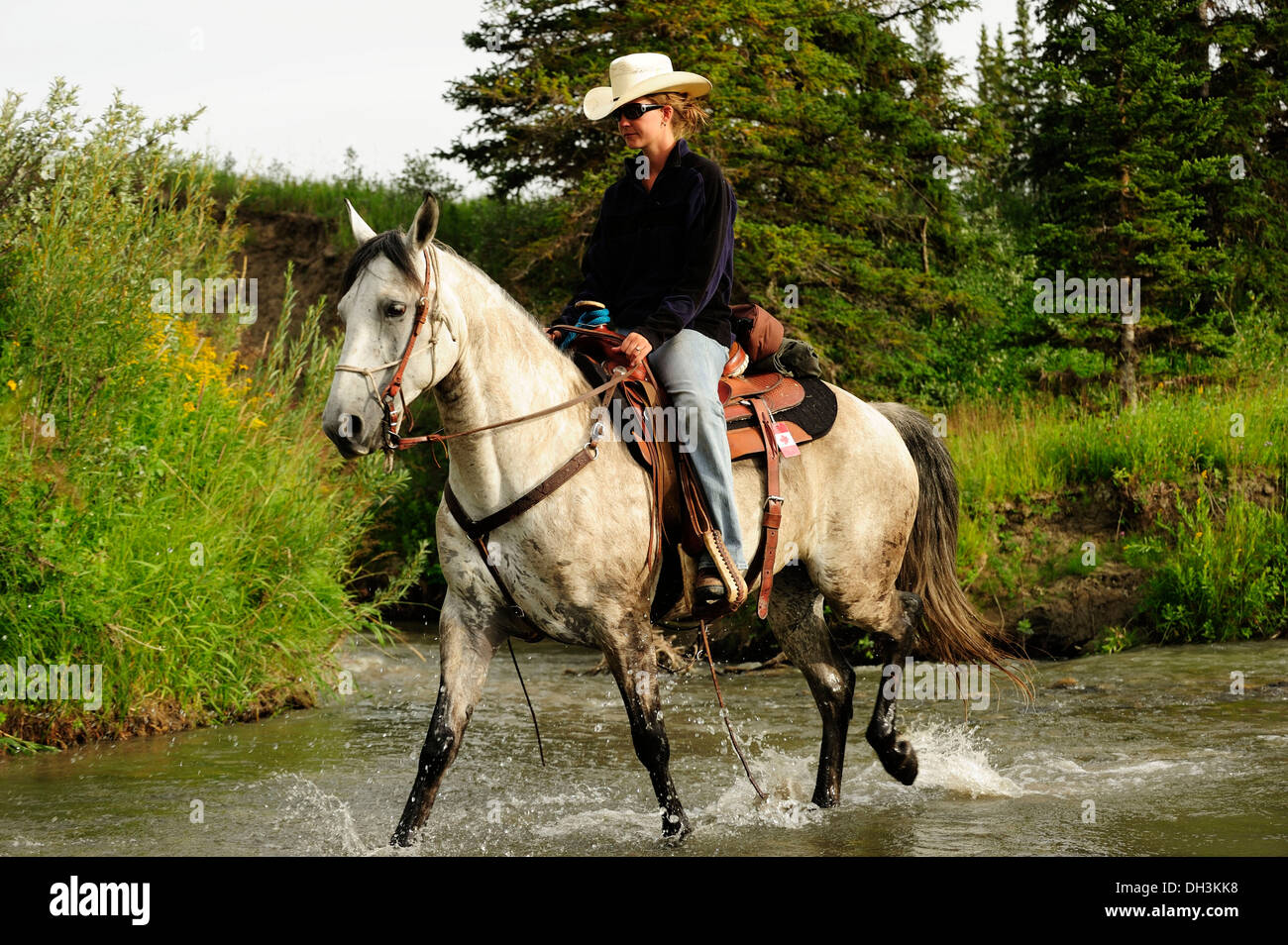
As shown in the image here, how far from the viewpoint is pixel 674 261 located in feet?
19.0

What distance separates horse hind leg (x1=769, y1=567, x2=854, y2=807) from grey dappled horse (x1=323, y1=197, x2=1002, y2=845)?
0.5 inches

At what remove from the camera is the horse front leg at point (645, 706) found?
5258 millimetres

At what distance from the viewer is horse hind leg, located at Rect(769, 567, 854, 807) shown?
6484mm

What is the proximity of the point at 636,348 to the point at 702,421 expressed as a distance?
44 cm

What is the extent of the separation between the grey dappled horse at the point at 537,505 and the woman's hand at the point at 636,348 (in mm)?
260

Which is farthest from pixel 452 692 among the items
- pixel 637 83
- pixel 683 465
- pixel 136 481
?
pixel 136 481

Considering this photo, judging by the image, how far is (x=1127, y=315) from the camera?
1722 centimetres

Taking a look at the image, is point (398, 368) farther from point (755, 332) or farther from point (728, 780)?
point (728, 780)

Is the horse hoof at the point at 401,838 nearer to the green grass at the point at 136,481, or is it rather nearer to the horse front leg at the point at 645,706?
the horse front leg at the point at 645,706

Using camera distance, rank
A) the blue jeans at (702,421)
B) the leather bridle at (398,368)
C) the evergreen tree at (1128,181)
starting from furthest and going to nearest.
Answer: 1. the evergreen tree at (1128,181)
2. the blue jeans at (702,421)
3. the leather bridle at (398,368)
